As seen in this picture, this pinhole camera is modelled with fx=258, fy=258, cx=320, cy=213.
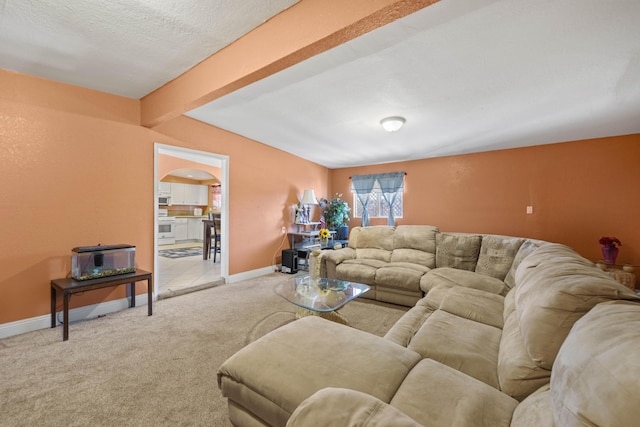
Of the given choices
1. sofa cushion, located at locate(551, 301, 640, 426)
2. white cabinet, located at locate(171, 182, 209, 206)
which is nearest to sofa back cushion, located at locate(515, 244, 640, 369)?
sofa cushion, located at locate(551, 301, 640, 426)

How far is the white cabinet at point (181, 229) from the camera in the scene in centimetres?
862

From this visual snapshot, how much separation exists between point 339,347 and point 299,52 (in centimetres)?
184

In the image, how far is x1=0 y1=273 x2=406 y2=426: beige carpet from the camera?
1529 millimetres

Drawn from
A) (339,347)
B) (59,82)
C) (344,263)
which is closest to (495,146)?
(344,263)

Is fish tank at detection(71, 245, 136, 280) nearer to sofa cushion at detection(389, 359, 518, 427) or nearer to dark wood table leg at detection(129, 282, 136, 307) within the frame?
dark wood table leg at detection(129, 282, 136, 307)

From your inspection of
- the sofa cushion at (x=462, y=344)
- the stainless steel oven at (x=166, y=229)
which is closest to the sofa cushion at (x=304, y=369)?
the sofa cushion at (x=462, y=344)

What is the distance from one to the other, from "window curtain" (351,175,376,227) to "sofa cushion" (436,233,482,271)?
8.79 feet

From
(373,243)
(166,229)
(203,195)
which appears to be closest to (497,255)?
(373,243)

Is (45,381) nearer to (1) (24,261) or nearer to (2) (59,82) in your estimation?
(1) (24,261)

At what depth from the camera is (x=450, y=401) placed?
998mm

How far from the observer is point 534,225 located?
4344 millimetres

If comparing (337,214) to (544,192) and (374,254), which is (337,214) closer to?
(374,254)

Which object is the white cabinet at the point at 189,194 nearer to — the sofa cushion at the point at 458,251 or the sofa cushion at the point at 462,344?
the sofa cushion at the point at 458,251

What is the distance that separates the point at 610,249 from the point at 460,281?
275 centimetres
